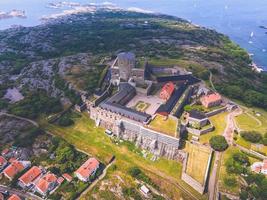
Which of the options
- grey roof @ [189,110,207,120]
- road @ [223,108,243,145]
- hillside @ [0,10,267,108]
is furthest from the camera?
hillside @ [0,10,267,108]

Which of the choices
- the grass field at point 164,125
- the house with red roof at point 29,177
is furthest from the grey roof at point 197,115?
the house with red roof at point 29,177

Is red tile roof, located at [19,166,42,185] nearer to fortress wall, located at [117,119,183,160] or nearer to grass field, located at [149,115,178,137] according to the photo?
fortress wall, located at [117,119,183,160]

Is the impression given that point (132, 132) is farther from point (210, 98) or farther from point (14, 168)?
point (14, 168)

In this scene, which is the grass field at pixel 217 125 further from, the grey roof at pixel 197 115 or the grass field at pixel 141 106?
the grass field at pixel 141 106

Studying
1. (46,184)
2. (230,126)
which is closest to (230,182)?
(230,126)

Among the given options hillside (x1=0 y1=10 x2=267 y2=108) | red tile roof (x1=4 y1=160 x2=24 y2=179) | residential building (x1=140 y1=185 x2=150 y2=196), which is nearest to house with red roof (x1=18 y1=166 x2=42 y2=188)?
red tile roof (x1=4 y1=160 x2=24 y2=179)

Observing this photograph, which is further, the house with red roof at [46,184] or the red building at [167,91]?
the red building at [167,91]

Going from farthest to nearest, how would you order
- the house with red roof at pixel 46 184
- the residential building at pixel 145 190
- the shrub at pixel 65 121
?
the shrub at pixel 65 121, the house with red roof at pixel 46 184, the residential building at pixel 145 190
